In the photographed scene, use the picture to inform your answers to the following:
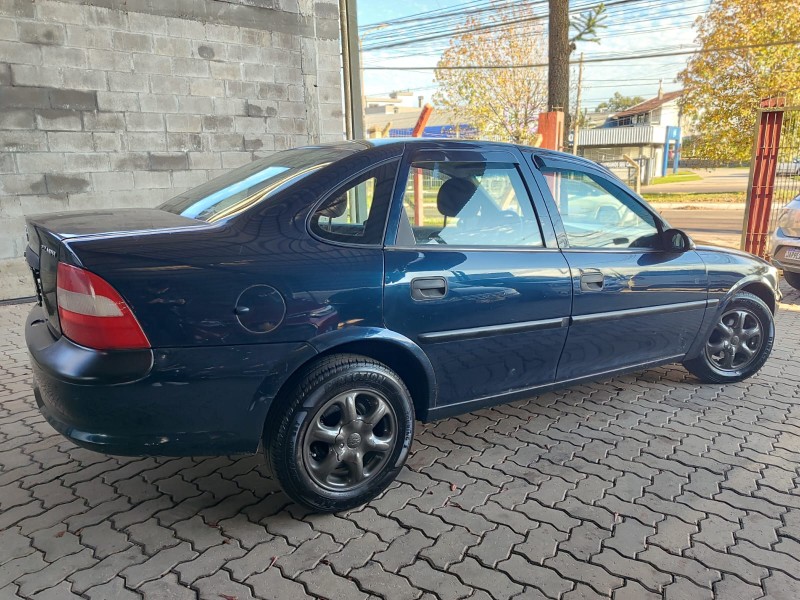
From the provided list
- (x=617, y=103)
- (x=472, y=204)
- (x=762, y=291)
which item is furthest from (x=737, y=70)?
(x=617, y=103)

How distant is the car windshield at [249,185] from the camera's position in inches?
106

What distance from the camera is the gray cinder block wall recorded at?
6.11 meters

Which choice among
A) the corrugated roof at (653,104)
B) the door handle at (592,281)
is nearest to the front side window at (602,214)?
the door handle at (592,281)

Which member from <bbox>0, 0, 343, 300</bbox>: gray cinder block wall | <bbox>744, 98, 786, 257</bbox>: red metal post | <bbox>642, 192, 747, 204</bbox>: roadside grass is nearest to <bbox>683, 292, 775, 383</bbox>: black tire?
<bbox>744, 98, 786, 257</bbox>: red metal post

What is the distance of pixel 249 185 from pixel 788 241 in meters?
7.01

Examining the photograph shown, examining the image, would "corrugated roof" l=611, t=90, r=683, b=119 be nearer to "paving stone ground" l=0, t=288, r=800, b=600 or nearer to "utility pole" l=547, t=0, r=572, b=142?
"utility pole" l=547, t=0, r=572, b=142

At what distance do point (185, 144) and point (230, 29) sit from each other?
4.98 feet

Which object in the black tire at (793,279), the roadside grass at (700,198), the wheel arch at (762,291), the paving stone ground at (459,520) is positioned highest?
the wheel arch at (762,291)

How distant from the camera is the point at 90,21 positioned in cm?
631

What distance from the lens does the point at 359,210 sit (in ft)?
9.16

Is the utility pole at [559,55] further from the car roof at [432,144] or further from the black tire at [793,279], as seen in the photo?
the car roof at [432,144]

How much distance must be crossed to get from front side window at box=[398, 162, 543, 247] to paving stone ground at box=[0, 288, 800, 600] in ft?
3.94

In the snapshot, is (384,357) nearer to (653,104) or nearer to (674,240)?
(674,240)

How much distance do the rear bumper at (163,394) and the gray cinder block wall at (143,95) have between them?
186 inches
